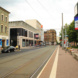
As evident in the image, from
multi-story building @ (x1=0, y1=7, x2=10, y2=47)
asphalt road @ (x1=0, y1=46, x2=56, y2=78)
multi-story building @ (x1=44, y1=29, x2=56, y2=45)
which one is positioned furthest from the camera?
multi-story building @ (x1=44, y1=29, x2=56, y2=45)

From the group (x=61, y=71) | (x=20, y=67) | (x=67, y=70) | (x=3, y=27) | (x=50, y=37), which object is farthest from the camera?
(x=50, y=37)

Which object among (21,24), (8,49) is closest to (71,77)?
(8,49)

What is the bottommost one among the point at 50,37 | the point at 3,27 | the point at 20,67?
the point at 20,67

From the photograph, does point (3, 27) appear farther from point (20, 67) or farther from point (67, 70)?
point (67, 70)

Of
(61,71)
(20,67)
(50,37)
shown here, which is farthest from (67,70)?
(50,37)

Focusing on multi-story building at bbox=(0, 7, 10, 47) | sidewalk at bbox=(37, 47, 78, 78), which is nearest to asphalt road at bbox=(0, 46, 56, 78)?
sidewalk at bbox=(37, 47, 78, 78)

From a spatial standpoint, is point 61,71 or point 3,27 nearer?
point 61,71

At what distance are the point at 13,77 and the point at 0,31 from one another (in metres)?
30.3

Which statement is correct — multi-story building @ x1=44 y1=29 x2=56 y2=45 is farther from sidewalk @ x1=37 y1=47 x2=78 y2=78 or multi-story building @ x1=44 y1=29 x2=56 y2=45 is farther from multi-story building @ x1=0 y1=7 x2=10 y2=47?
sidewalk @ x1=37 y1=47 x2=78 y2=78

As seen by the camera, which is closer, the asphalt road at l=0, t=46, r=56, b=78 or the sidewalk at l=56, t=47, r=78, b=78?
the sidewalk at l=56, t=47, r=78, b=78

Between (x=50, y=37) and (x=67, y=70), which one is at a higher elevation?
(x=50, y=37)

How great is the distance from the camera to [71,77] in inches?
245

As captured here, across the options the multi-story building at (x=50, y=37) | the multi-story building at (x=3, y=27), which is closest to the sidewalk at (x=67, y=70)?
the multi-story building at (x=3, y=27)

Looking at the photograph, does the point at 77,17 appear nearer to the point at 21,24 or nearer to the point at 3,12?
the point at 3,12
